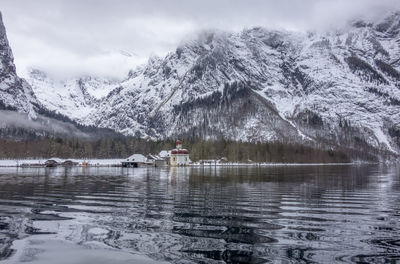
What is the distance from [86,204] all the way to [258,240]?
59.7 feet

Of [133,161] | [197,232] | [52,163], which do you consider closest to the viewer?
[197,232]

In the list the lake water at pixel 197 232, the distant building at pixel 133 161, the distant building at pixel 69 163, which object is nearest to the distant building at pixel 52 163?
the distant building at pixel 69 163

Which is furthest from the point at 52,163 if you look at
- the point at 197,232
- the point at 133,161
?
the point at 197,232

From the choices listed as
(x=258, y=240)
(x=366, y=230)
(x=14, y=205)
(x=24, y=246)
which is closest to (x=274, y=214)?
(x=366, y=230)

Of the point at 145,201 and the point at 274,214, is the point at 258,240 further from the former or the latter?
the point at 145,201

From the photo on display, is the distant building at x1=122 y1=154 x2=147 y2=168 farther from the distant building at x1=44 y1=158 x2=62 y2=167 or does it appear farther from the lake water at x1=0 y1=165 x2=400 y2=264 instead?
the lake water at x1=0 y1=165 x2=400 y2=264

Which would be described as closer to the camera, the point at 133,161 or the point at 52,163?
the point at 52,163

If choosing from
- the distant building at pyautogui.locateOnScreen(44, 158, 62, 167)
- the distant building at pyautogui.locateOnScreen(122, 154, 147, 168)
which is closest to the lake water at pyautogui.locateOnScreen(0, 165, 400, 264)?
the distant building at pyautogui.locateOnScreen(122, 154, 147, 168)

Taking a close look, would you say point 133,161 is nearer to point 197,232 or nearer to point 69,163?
point 69,163

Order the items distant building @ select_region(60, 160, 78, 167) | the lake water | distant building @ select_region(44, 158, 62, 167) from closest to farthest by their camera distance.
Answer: the lake water
distant building @ select_region(44, 158, 62, 167)
distant building @ select_region(60, 160, 78, 167)

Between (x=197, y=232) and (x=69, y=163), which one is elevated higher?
(x=69, y=163)

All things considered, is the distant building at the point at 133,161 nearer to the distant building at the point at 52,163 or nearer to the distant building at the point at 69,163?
the distant building at the point at 69,163

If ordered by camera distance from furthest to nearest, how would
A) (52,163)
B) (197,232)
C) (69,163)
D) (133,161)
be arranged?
(69,163) → (133,161) → (52,163) → (197,232)

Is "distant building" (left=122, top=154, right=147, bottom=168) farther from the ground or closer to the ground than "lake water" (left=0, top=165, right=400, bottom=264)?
farther from the ground
